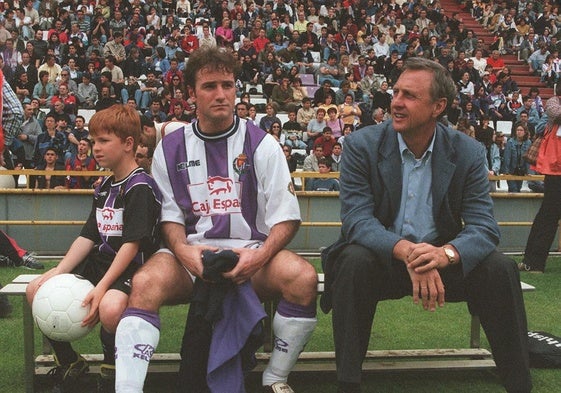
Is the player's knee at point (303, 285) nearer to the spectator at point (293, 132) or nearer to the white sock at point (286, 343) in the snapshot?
the white sock at point (286, 343)

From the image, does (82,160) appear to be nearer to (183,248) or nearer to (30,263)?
(30,263)

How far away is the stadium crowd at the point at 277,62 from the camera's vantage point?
14586mm

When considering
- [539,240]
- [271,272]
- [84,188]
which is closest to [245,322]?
[271,272]

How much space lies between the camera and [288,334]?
11.8 feet

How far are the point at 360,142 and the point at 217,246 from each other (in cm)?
88

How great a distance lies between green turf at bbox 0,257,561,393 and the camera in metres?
4.11

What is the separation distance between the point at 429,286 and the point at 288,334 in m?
0.68

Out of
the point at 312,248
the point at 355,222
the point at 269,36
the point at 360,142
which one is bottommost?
the point at 312,248

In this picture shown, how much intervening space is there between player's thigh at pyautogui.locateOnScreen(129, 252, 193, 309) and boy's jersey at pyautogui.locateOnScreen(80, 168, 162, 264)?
0.14m

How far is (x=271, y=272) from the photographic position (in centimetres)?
369

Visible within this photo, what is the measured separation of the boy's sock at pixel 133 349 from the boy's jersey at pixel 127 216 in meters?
0.46

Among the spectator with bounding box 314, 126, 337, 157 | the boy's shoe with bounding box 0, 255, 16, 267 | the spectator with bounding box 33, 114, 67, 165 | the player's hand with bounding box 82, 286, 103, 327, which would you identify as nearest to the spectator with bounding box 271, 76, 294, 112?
the spectator with bounding box 314, 126, 337, 157

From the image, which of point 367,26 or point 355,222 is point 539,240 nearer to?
point 355,222

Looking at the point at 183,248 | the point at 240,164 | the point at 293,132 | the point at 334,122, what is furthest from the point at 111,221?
the point at 334,122
